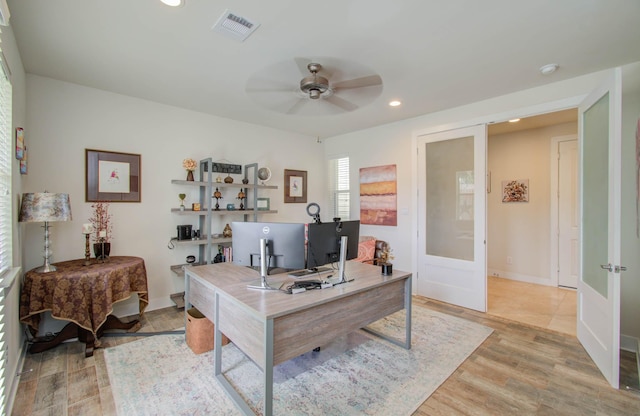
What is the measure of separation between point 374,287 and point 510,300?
9.43ft

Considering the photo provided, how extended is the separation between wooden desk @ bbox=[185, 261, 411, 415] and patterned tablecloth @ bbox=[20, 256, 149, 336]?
2.19ft

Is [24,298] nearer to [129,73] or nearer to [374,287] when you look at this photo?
[129,73]

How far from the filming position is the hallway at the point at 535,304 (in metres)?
3.21

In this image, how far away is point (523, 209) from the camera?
4.97 meters

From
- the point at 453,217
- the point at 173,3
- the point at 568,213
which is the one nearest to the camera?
the point at 173,3

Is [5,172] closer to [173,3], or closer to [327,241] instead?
[173,3]

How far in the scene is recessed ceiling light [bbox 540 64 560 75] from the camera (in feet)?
8.47

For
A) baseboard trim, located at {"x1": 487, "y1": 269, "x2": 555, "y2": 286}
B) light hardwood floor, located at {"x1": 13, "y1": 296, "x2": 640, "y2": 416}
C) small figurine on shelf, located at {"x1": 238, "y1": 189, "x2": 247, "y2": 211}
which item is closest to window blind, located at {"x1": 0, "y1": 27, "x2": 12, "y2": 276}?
light hardwood floor, located at {"x1": 13, "y1": 296, "x2": 640, "y2": 416}

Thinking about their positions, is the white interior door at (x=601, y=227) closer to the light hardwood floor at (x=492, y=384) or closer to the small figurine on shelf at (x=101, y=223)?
the light hardwood floor at (x=492, y=384)

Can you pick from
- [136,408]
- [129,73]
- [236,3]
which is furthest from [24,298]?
[236,3]

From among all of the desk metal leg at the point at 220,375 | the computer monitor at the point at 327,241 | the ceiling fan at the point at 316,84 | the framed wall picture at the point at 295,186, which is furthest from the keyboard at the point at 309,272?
the framed wall picture at the point at 295,186

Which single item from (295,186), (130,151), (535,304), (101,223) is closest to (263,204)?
(295,186)

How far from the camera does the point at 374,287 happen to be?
2.26m

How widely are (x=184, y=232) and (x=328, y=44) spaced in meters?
2.80
